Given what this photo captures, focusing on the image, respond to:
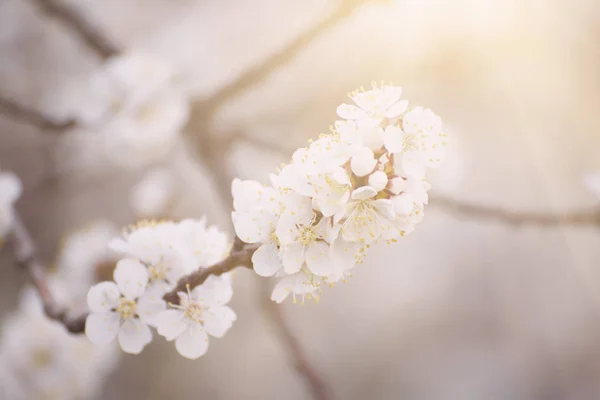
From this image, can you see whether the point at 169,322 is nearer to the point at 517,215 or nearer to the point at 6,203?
the point at 6,203

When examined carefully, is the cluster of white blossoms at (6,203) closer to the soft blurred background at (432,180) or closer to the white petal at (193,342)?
the white petal at (193,342)

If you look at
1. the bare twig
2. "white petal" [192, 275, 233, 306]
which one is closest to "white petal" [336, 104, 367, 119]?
"white petal" [192, 275, 233, 306]

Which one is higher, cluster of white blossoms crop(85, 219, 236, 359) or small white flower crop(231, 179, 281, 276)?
small white flower crop(231, 179, 281, 276)

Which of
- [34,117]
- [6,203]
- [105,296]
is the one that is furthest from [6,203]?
[105,296]

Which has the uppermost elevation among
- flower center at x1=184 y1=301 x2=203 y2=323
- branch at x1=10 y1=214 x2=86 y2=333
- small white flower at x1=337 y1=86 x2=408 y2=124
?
small white flower at x1=337 y1=86 x2=408 y2=124

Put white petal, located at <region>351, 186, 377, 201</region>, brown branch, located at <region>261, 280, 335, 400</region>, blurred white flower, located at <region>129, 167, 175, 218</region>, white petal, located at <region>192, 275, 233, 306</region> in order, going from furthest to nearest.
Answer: blurred white flower, located at <region>129, 167, 175, 218</region>, brown branch, located at <region>261, 280, 335, 400</region>, white petal, located at <region>192, 275, 233, 306</region>, white petal, located at <region>351, 186, 377, 201</region>

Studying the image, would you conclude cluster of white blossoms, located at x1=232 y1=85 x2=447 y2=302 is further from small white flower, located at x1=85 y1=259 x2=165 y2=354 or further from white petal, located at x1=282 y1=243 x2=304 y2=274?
small white flower, located at x1=85 y1=259 x2=165 y2=354

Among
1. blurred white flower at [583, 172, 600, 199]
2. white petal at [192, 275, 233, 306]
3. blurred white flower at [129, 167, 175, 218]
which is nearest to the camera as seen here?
white petal at [192, 275, 233, 306]

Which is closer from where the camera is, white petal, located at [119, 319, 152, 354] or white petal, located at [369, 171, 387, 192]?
white petal, located at [369, 171, 387, 192]

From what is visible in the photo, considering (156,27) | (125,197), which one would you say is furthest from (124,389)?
(156,27)
